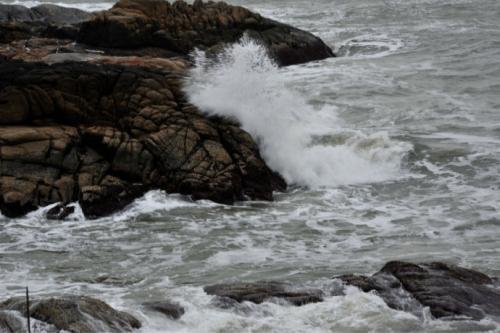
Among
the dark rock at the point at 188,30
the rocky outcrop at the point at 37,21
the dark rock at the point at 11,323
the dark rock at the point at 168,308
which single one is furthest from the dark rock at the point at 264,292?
the rocky outcrop at the point at 37,21

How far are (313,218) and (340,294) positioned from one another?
3.75 metres

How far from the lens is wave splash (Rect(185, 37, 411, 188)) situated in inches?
589

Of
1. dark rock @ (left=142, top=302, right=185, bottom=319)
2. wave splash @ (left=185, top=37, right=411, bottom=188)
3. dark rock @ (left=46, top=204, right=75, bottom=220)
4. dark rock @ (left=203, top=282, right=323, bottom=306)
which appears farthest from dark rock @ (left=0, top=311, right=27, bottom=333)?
wave splash @ (left=185, top=37, right=411, bottom=188)

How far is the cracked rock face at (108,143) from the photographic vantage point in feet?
42.2

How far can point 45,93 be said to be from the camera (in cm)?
1391

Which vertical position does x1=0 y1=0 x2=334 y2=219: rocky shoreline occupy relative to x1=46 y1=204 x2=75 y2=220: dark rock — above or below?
above

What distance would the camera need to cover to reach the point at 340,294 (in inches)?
357

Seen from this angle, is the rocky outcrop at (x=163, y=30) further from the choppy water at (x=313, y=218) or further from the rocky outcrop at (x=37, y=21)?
the choppy water at (x=313, y=218)

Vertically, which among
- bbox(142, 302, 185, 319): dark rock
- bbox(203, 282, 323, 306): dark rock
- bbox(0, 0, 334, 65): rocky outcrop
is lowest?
bbox(142, 302, 185, 319): dark rock

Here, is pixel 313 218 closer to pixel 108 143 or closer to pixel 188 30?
pixel 108 143

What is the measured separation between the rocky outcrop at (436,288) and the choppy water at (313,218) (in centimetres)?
20

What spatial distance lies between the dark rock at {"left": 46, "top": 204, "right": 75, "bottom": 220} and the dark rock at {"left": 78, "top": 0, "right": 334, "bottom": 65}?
33.0 feet

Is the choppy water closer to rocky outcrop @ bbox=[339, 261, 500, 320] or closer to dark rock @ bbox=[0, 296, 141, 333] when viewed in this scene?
rocky outcrop @ bbox=[339, 261, 500, 320]

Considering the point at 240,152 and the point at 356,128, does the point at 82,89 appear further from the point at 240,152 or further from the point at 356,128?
the point at 356,128
